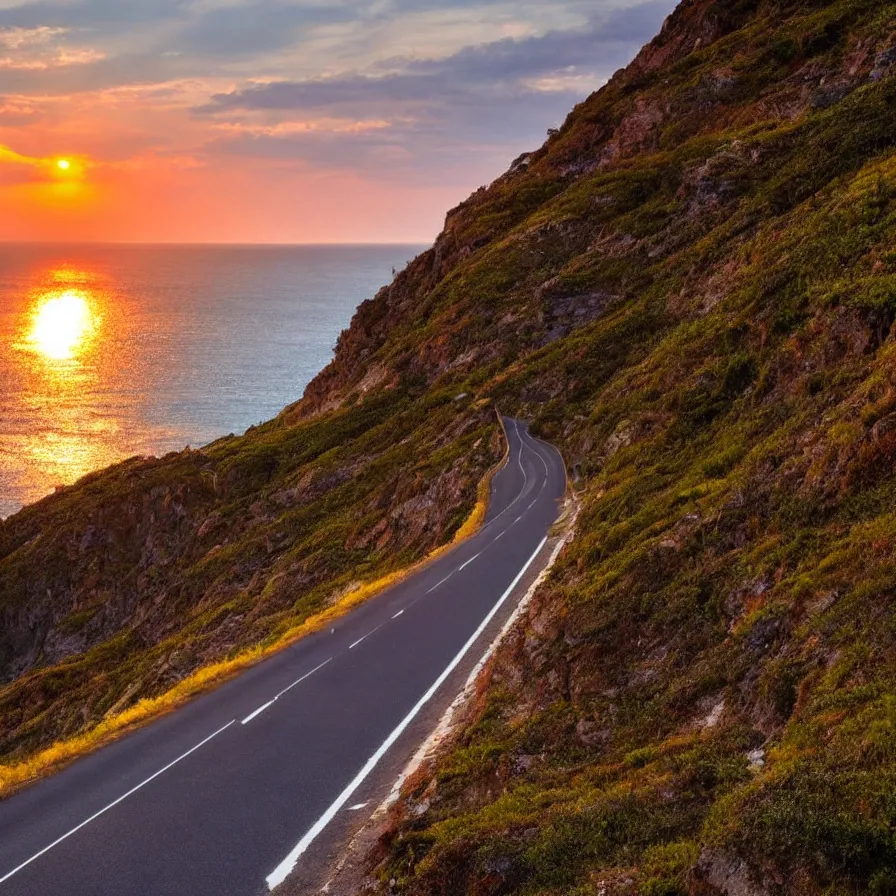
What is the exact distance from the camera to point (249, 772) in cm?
1466

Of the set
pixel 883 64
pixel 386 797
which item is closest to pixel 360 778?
pixel 386 797

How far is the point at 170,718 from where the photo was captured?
59.1 feet

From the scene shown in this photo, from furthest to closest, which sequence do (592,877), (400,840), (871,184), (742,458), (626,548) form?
1. (871,184)
2. (742,458)
3. (626,548)
4. (400,840)
5. (592,877)

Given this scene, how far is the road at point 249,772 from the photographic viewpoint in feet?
39.0

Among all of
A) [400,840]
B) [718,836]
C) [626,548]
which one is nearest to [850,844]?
[718,836]

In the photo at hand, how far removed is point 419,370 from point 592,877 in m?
60.7

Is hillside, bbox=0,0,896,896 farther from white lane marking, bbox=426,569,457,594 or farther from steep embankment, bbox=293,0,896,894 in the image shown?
white lane marking, bbox=426,569,457,594

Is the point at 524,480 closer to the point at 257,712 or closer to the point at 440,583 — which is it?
the point at 440,583

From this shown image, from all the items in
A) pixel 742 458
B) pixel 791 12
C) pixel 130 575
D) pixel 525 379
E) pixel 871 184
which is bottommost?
pixel 130 575

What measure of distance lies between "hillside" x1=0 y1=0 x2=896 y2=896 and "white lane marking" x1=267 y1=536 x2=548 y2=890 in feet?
5.02

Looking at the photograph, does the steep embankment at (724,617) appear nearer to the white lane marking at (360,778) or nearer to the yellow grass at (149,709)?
the white lane marking at (360,778)

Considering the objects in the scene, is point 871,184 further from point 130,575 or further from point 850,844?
point 130,575

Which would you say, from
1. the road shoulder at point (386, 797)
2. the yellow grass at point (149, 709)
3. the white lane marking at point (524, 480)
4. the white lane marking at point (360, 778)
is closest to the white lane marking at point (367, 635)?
the yellow grass at point (149, 709)

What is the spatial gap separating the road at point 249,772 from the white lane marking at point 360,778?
28mm
